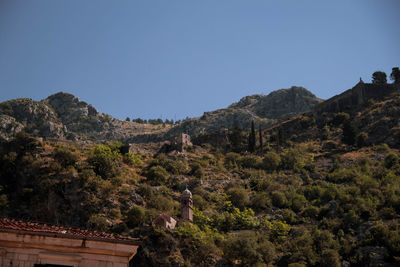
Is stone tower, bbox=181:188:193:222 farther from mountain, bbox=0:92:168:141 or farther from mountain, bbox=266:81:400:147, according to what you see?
mountain, bbox=0:92:168:141

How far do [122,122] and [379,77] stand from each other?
300ft

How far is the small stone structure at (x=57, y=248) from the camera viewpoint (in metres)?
12.2

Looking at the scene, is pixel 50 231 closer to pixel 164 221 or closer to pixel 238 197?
pixel 164 221

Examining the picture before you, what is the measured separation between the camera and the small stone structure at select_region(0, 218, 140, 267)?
12188 millimetres

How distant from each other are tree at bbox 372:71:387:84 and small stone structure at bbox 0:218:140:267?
98150mm

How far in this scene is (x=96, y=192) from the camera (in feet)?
181

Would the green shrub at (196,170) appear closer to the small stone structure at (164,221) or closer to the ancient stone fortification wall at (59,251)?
the small stone structure at (164,221)

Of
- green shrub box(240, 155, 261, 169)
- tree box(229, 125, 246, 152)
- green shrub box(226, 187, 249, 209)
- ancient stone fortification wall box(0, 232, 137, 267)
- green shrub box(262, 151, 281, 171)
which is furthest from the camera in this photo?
tree box(229, 125, 246, 152)

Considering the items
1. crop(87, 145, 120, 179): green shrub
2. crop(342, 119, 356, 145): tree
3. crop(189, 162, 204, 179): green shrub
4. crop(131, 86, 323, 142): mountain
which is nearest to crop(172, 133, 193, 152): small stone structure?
crop(189, 162, 204, 179): green shrub

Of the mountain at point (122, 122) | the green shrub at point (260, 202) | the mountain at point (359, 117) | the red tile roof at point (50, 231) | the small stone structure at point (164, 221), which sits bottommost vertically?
the small stone structure at point (164, 221)

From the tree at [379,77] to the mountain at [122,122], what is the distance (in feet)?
95.4

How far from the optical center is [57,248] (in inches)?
493

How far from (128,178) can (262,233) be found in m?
19.3

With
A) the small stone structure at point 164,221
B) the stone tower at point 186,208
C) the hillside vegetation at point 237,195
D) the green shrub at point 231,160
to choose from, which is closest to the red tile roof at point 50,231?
the hillside vegetation at point 237,195
